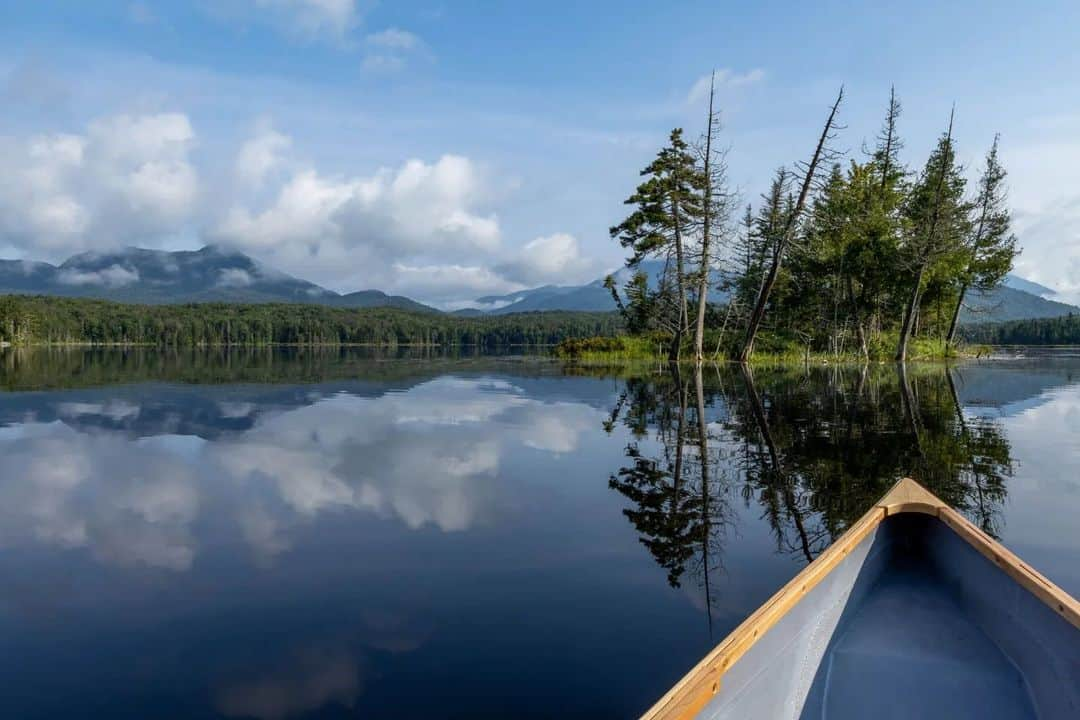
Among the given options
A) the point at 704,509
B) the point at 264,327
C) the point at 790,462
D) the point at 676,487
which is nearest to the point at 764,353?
the point at 790,462

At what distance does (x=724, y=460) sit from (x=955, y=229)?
29.5 m

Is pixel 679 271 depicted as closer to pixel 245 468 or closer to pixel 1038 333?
pixel 245 468

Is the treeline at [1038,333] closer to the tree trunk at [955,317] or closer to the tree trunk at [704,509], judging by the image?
the tree trunk at [955,317]

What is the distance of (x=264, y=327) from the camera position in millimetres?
148250

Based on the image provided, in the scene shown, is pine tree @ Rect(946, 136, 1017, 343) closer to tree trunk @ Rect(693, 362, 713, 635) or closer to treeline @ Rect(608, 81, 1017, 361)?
treeline @ Rect(608, 81, 1017, 361)

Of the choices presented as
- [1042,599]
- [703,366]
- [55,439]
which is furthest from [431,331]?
[1042,599]

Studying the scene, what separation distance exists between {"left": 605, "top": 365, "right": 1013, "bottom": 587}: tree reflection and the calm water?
6 centimetres

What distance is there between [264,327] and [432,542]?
6085 inches

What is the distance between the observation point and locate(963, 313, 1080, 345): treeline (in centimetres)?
10444

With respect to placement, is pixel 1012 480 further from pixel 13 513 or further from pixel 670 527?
pixel 13 513

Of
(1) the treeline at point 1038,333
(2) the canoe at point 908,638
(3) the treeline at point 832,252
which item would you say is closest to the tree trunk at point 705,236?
(3) the treeline at point 832,252

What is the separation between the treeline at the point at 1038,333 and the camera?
4112 inches

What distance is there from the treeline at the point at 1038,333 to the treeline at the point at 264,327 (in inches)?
2709

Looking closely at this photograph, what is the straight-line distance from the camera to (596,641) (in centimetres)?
400
